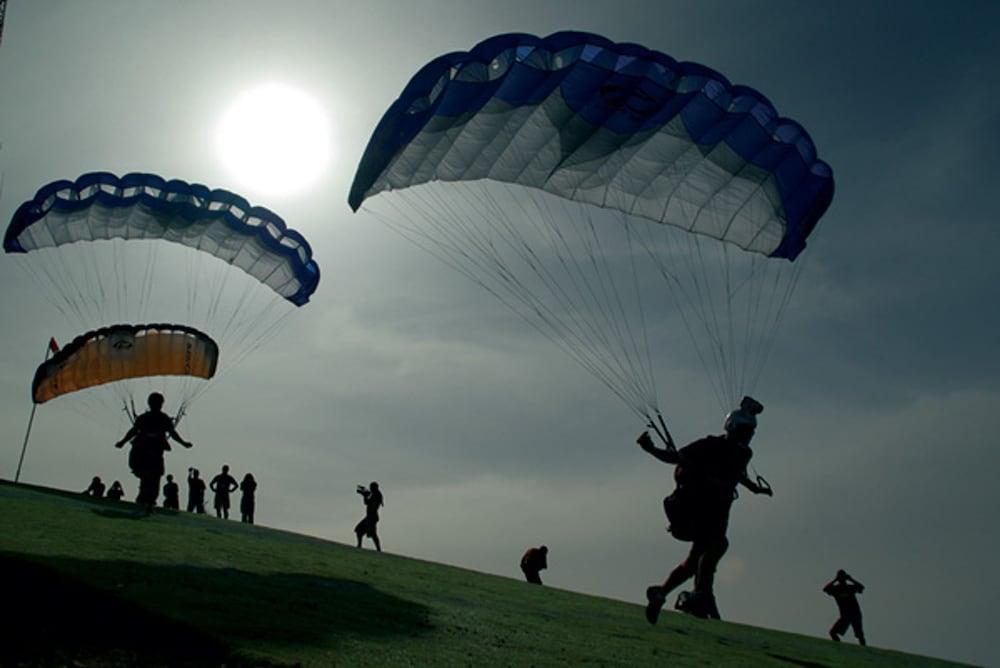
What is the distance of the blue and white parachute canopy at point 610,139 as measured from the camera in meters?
13.8

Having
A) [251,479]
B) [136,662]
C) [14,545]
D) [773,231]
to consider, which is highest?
[773,231]

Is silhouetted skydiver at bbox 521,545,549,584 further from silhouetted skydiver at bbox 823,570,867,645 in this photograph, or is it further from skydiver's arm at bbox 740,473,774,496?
skydiver's arm at bbox 740,473,774,496

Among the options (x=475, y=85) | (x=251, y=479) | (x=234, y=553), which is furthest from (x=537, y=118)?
(x=251, y=479)

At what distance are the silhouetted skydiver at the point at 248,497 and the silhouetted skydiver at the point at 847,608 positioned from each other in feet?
57.2

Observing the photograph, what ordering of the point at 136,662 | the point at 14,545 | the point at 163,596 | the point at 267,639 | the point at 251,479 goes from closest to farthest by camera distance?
the point at 136,662 < the point at 267,639 < the point at 163,596 < the point at 14,545 < the point at 251,479

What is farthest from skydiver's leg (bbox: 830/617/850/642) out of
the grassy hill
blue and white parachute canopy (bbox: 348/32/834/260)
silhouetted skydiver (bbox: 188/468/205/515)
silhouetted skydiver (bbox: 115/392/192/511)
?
silhouetted skydiver (bbox: 188/468/205/515)

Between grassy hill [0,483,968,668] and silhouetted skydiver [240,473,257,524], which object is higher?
silhouetted skydiver [240,473,257,524]

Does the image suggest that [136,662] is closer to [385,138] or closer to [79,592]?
[79,592]

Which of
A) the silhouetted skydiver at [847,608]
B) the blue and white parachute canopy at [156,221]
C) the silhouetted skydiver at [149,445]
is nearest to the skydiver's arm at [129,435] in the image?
the silhouetted skydiver at [149,445]

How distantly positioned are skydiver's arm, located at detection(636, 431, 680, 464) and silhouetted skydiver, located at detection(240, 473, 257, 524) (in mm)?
19814

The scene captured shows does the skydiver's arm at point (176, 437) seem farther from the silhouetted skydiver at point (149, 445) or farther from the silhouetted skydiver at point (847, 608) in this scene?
the silhouetted skydiver at point (847, 608)

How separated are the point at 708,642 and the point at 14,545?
25.6 feet

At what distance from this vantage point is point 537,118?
1445 centimetres

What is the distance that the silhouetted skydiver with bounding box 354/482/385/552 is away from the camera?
24.0 meters
